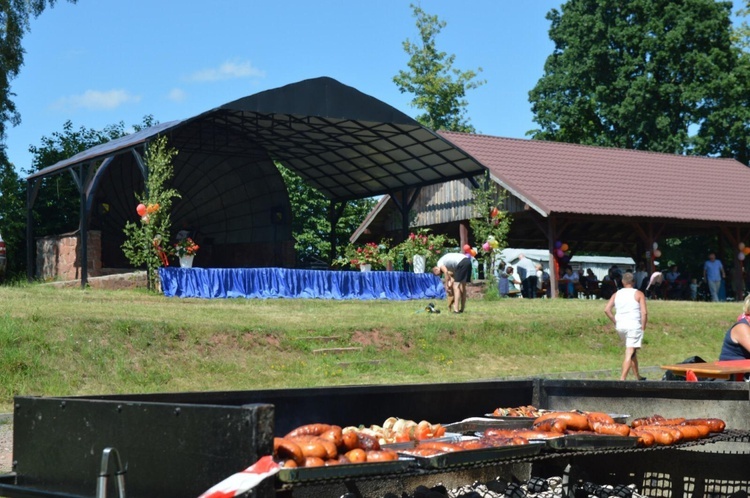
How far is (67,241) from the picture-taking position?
89.2 ft

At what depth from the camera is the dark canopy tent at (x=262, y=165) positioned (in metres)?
24.9

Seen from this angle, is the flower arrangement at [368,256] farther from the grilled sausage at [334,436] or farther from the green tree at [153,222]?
the grilled sausage at [334,436]

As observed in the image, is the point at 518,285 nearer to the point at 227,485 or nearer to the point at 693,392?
the point at 693,392

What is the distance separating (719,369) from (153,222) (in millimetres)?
17099

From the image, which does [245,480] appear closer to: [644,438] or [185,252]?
[644,438]

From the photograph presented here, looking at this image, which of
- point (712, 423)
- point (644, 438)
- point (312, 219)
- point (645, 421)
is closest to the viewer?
point (644, 438)

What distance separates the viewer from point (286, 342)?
16078mm

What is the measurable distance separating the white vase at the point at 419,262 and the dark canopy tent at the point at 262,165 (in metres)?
3.24

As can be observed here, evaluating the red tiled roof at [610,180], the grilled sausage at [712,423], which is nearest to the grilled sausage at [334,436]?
the grilled sausage at [712,423]

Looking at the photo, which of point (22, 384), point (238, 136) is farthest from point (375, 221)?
point (22, 384)

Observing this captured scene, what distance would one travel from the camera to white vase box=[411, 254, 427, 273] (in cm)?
2694

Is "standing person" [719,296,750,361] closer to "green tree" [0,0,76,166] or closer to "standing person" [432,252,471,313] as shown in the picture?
"standing person" [432,252,471,313]

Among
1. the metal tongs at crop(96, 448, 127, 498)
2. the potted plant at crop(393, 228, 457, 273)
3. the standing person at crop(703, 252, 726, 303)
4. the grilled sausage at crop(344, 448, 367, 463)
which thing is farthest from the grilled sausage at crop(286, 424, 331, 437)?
the standing person at crop(703, 252, 726, 303)

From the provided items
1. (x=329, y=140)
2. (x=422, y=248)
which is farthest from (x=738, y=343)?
(x=329, y=140)
